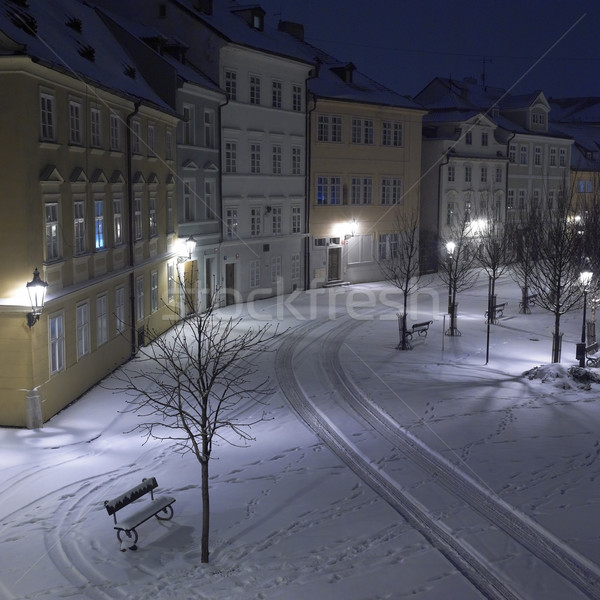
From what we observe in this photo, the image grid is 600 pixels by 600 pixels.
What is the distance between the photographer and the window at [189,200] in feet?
102

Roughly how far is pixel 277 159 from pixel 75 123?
1952 cm

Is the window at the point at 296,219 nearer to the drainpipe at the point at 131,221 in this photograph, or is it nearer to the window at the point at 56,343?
the drainpipe at the point at 131,221

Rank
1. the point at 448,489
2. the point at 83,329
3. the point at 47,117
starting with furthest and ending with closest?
the point at 83,329 → the point at 47,117 → the point at 448,489

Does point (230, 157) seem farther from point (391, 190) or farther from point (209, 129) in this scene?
Result: point (391, 190)

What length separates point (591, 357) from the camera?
1000 inches

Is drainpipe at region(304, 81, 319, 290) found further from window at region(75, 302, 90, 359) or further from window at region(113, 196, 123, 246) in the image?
window at region(75, 302, 90, 359)

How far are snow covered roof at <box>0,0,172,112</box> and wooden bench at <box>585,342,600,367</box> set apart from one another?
1618cm

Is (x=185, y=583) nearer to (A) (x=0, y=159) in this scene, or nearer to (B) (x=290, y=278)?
(A) (x=0, y=159)

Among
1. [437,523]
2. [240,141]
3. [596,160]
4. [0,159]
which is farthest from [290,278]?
[596,160]

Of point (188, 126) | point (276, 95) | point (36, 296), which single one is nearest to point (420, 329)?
point (188, 126)

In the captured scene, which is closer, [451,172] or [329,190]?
[329,190]

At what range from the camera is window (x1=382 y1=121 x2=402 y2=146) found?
4366 cm

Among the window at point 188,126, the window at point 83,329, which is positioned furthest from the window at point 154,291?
the window at point 83,329

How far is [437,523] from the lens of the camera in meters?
12.7
